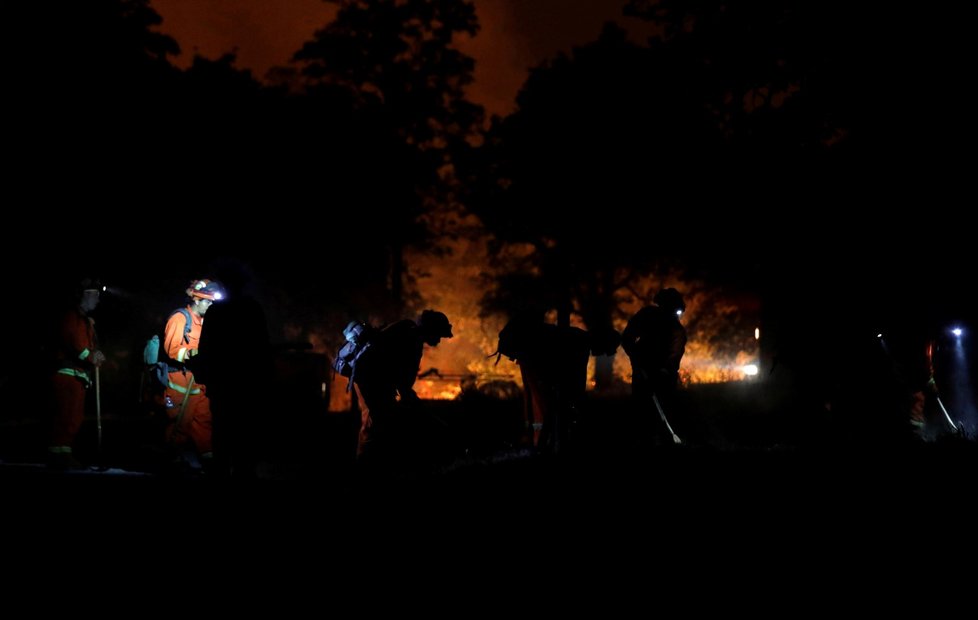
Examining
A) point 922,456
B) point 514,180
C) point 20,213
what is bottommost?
point 922,456

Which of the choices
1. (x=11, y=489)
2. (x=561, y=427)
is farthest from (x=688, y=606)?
(x=11, y=489)

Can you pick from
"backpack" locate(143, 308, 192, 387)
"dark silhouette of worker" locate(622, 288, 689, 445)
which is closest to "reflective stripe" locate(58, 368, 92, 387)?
A: "backpack" locate(143, 308, 192, 387)

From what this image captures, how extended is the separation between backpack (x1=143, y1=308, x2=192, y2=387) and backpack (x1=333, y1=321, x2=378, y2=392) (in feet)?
4.95

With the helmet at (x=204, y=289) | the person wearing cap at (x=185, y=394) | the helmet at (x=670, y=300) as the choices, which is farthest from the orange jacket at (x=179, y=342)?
the helmet at (x=670, y=300)

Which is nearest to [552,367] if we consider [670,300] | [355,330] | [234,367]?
[670,300]

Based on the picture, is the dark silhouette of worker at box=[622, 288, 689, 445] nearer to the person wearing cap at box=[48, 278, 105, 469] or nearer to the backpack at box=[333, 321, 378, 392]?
the backpack at box=[333, 321, 378, 392]

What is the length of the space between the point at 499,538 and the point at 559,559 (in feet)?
1.38

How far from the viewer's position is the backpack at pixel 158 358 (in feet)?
28.5

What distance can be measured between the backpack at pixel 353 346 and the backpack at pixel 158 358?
151 centimetres

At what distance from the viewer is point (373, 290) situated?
32.0 m

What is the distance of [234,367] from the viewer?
655 cm

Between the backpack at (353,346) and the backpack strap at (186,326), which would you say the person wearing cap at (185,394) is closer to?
the backpack strap at (186,326)

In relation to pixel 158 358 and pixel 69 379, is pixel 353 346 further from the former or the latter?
pixel 69 379

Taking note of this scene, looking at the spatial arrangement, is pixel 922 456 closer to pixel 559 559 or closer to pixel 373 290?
pixel 559 559
